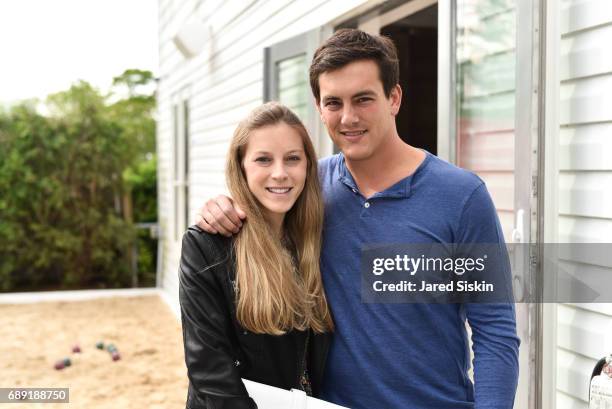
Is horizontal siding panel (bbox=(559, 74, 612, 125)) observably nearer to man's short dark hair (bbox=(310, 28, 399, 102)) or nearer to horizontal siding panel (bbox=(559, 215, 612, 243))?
horizontal siding panel (bbox=(559, 215, 612, 243))

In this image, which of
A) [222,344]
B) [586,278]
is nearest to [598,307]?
[586,278]

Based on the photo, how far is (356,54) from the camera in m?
1.89

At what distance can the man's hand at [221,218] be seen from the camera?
1865mm

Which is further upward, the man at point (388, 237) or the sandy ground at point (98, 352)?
the man at point (388, 237)

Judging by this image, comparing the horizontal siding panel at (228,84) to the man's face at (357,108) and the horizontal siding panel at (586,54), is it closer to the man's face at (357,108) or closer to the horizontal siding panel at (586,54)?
the horizontal siding panel at (586,54)

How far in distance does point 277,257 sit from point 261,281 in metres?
0.11

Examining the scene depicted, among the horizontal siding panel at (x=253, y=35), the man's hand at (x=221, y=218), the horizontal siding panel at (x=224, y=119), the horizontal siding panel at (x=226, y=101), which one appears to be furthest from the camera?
the horizontal siding panel at (x=224, y=119)

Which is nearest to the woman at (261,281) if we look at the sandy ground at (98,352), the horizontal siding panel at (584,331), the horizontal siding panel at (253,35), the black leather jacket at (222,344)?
the black leather jacket at (222,344)

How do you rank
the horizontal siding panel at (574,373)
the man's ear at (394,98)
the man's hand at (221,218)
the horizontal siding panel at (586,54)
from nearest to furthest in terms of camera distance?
the man's hand at (221,218), the man's ear at (394,98), the horizontal siding panel at (586,54), the horizontal siding panel at (574,373)

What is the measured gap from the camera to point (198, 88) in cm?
802

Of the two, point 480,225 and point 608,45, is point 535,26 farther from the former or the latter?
point 480,225

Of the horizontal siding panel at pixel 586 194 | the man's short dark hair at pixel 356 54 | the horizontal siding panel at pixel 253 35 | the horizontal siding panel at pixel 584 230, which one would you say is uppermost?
the horizontal siding panel at pixel 253 35

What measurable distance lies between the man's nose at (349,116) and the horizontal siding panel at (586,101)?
825mm

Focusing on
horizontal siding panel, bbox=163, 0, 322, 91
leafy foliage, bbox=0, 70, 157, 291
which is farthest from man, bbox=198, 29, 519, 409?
leafy foliage, bbox=0, 70, 157, 291
